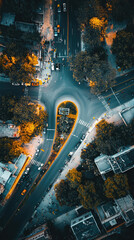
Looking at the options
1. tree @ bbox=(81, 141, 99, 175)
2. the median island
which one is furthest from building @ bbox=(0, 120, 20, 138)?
tree @ bbox=(81, 141, 99, 175)

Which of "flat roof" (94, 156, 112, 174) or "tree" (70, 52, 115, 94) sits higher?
"tree" (70, 52, 115, 94)

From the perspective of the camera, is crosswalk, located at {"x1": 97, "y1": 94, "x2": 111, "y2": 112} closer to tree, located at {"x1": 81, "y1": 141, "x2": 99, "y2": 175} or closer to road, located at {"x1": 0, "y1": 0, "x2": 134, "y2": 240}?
road, located at {"x1": 0, "y1": 0, "x2": 134, "y2": 240}

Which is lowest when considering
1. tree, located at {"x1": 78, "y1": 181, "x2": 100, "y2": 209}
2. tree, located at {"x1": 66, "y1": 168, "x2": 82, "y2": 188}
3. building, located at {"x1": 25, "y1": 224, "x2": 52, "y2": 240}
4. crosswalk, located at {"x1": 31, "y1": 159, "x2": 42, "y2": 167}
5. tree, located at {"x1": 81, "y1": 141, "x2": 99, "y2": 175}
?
building, located at {"x1": 25, "y1": 224, "x2": 52, "y2": 240}

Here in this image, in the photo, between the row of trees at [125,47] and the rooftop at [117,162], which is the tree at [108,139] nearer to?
the rooftop at [117,162]

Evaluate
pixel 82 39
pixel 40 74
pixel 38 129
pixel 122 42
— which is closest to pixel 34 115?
pixel 38 129

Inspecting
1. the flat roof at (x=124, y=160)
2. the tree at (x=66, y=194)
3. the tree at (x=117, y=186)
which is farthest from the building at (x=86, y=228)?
the flat roof at (x=124, y=160)

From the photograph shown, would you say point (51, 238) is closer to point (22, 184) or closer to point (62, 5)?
point (22, 184)
